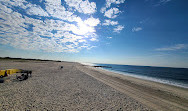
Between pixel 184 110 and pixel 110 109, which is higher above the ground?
pixel 110 109

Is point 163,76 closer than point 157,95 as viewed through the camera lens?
No

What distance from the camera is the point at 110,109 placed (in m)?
5.61

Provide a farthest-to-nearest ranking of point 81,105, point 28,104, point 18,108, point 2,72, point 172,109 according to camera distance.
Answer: point 2,72 → point 172,109 → point 81,105 → point 28,104 → point 18,108

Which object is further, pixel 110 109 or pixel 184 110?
pixel 184 110

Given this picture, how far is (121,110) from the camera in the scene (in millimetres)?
5594

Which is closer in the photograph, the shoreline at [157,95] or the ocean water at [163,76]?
the shoreline at [157,95]

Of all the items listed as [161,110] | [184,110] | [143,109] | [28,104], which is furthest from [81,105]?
[184,110]

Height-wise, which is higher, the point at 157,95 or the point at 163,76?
the point at 157,95

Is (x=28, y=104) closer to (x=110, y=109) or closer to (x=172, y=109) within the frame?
(x=110, y=109)

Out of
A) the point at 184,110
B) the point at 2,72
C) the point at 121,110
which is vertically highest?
the point at 2,72

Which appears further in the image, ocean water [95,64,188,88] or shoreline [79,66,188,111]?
ocean water [95,64,188,88]

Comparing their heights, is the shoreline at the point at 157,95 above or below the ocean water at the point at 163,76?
above

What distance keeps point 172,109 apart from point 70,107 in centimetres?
868

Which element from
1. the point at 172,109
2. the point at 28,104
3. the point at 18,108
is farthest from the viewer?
the point at 172,109
